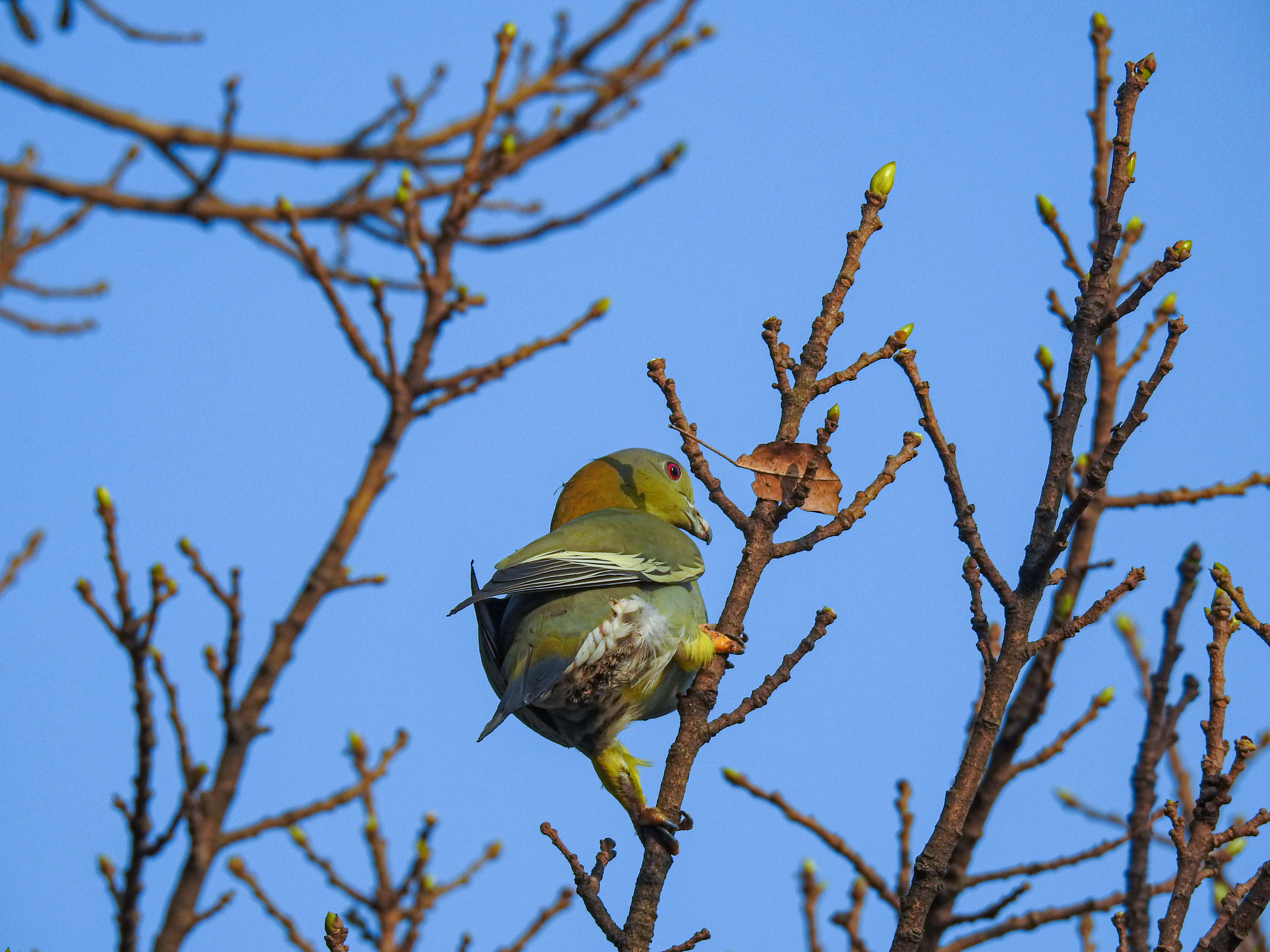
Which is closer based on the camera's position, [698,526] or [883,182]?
[883,182]

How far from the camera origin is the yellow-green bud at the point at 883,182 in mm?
4680

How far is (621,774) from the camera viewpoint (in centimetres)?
534

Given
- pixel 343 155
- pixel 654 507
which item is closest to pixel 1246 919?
pixel 343 155

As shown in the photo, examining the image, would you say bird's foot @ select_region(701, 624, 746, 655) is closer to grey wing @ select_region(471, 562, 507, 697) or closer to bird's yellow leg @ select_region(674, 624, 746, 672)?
bird's yellow leg @ select_region(674, 624, 746, 672)

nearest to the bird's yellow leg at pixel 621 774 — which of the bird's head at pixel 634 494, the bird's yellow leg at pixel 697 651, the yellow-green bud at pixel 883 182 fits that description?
the bird's yellow leg at pixel 697 651

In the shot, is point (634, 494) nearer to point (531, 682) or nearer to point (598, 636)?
point (598, 636)

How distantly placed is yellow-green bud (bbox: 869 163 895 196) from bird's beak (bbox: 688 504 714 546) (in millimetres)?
2421

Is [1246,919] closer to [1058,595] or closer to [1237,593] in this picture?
[1237,593]

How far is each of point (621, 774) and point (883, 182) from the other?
8.93ft

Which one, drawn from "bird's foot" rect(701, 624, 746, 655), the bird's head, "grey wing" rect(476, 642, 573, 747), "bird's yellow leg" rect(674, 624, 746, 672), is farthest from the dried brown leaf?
the bird's head

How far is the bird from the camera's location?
16.5 feet

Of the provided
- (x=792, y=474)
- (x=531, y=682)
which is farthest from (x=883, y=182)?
(x=531, y=682)

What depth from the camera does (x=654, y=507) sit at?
6.62 m

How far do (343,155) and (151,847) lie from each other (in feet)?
4.88
